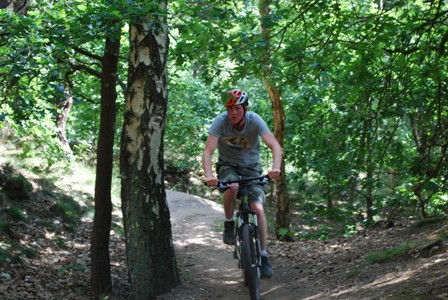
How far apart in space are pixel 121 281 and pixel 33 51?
480 cm

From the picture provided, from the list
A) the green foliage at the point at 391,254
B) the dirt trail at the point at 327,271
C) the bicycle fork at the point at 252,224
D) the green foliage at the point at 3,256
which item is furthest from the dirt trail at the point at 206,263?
the green foliage at the point at 3,256

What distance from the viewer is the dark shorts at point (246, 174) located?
609 centimetres

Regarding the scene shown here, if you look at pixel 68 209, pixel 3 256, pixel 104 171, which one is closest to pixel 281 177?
pixel 68 209

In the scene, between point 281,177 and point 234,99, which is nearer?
point 234,99

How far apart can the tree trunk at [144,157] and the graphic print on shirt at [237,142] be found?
0.89 metres

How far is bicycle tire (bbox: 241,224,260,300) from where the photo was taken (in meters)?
5.55

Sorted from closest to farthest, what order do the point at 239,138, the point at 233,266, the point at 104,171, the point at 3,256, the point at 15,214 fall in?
the point at 239,138 < the point at 104,171 < the point at 3,256 < the point at 233,266 < the point at 15,214

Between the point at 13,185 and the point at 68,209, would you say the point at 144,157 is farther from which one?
the point at 68,209

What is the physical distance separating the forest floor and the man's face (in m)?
2.29

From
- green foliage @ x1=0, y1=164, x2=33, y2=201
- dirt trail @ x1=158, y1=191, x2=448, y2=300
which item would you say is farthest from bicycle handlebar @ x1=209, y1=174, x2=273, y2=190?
Answer: green foliage @ x1=0, y1=164, x2=33, y2=201

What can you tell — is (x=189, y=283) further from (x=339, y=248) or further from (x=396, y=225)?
(x=396, y=225)

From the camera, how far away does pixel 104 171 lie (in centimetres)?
791

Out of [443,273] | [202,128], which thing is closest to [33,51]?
[443,273]

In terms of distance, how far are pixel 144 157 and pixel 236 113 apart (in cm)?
133
